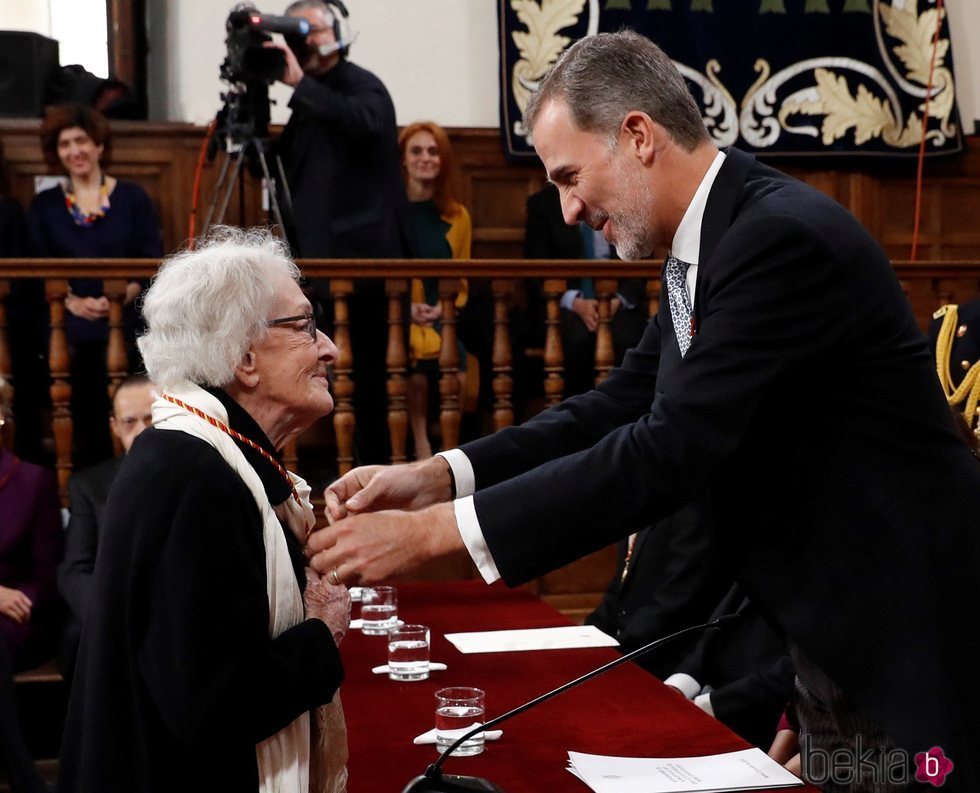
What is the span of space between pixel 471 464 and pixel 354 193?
2694 mm

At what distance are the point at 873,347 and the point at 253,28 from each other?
128 inches

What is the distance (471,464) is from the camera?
89.5 inches

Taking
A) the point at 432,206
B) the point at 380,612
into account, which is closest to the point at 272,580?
the point at 380,612

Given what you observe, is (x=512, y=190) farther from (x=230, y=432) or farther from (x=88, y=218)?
(x=230, y=432)

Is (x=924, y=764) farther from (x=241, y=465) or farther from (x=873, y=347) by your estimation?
(x=241, y=465)

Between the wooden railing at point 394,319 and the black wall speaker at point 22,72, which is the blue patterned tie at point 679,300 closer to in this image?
the wooden railing at point 394,319

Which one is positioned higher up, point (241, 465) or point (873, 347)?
point (873, 347)

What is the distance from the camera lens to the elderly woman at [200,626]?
5.53 ft

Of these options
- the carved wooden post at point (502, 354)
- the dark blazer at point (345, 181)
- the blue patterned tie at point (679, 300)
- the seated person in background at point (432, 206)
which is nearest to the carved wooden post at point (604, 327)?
the carved wooden post at point (502, 354)

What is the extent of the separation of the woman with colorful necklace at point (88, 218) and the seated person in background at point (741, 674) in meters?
2.64

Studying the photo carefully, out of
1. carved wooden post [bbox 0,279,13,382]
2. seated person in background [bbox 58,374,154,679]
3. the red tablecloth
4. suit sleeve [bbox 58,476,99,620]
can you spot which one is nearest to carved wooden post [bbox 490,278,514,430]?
seated person in background [bbox 58,374,154,679]

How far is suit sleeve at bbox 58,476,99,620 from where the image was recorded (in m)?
3.90

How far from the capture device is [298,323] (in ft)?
6.75

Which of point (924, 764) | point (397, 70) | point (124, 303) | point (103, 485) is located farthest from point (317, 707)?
point (397, 70)
